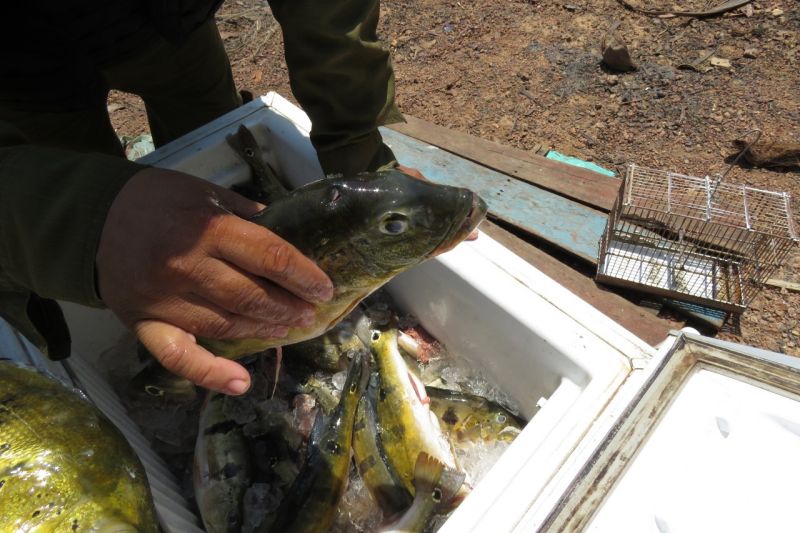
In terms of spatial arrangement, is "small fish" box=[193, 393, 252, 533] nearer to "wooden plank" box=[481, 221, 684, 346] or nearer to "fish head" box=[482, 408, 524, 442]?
"fish head" box=[482, 408, 524, 442]

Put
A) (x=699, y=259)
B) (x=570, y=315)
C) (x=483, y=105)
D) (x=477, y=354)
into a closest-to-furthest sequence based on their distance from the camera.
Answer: (x=570, y=315) < (x=477, y=354) < (x=699, y=259) < (x=483, y=105)

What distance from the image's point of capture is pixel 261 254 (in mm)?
1090

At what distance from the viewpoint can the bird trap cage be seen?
2.91 metres

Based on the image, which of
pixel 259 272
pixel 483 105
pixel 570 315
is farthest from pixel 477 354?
pixel 483 105

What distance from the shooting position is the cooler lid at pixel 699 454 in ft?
3.32

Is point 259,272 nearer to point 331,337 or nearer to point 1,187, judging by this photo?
point 1,187

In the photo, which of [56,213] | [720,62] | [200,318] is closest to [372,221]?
[200,318]

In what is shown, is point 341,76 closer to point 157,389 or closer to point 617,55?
point 157,389

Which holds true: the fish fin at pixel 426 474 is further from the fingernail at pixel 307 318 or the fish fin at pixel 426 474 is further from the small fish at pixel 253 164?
the small fish at pixel 253 164

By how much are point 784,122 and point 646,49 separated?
1.36 m

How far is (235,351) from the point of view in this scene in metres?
1.55

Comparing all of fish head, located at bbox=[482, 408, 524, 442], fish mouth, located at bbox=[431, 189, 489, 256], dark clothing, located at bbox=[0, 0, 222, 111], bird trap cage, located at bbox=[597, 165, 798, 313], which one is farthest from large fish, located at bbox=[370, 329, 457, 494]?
bird trap cage, located at bbox=[597, 165, 798, 313]

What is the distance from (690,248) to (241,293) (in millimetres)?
2940

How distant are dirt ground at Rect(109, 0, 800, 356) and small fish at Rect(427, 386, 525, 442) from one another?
2.59 m
